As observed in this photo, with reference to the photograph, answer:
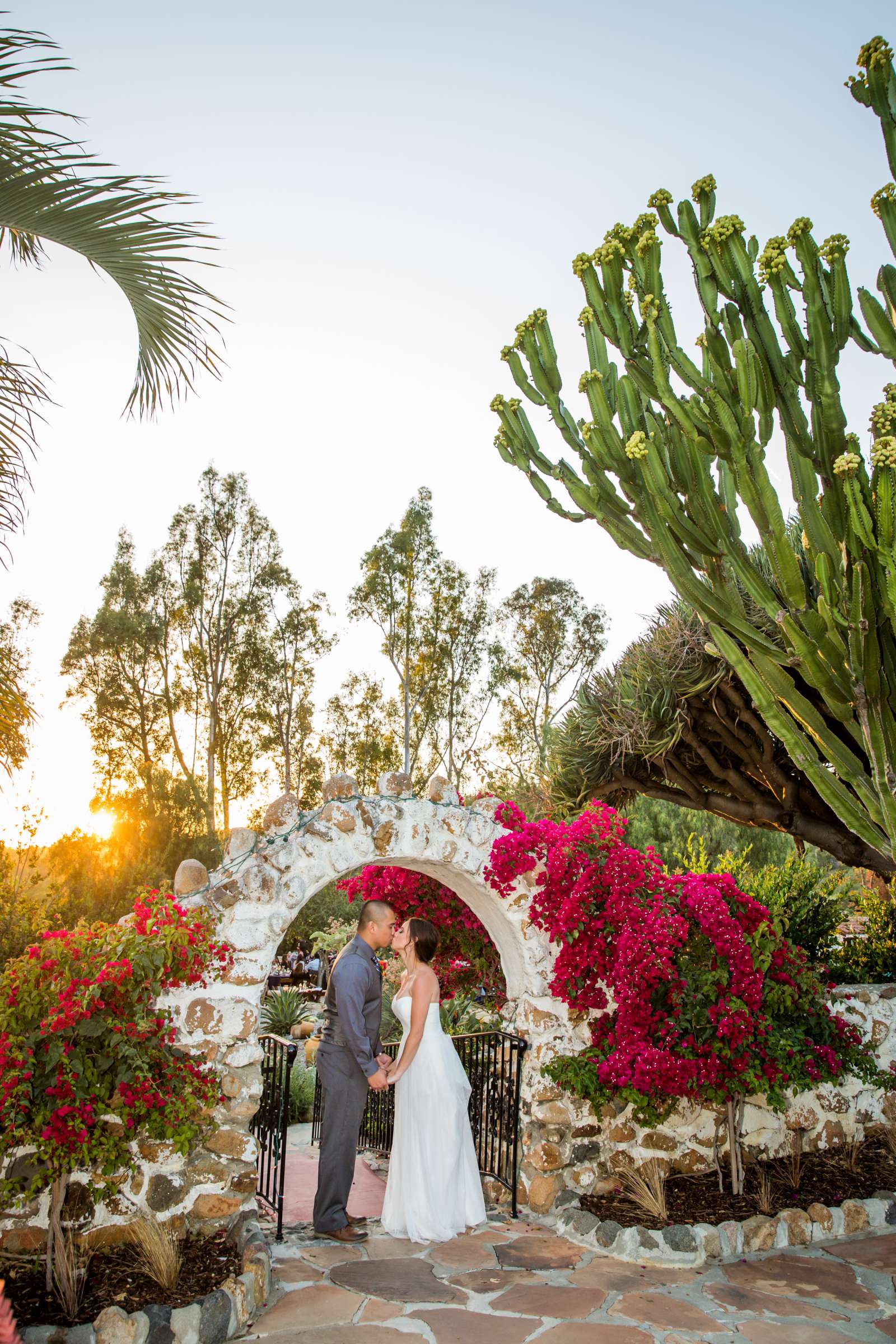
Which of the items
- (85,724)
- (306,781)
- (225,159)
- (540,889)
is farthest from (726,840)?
(85,724)

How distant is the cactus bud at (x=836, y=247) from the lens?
399 cm

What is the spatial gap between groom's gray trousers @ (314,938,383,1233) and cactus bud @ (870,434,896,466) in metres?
3.91

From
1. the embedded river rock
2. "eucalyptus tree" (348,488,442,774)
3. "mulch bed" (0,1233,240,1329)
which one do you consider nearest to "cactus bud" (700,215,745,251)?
the embedded river rock

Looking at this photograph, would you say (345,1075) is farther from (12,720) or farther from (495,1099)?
(12,720)

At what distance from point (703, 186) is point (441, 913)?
5.14m

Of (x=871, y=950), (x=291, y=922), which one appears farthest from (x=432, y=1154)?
(x=871, y=950)

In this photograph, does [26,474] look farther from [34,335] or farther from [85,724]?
[85,724]

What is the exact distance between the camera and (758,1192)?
18.3 feet

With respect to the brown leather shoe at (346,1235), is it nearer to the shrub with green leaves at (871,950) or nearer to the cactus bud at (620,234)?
the shrub with green leaves at (871,950)

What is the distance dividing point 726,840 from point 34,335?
527 inches

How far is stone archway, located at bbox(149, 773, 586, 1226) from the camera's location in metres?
4.73

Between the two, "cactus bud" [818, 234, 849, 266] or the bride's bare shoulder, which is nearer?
"cactus bud" [818, 234, 849, 266]

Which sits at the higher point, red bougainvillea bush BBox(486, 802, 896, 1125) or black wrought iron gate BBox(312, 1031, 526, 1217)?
red bougainvillea bush BBox(486, 802, 896, 1125)

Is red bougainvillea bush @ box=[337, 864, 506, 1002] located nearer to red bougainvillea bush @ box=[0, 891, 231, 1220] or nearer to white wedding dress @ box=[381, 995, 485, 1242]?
white wedding dress @ box=[381, 995, 485, 1242]
